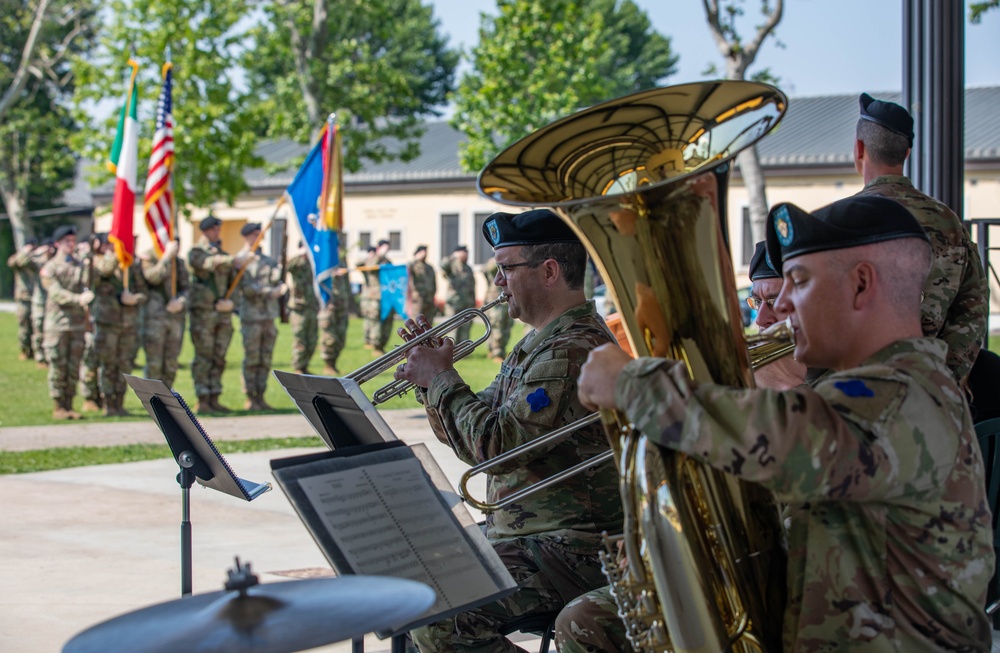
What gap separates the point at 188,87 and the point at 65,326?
14306 mm

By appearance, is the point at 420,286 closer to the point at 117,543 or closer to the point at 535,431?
the point at 117,543

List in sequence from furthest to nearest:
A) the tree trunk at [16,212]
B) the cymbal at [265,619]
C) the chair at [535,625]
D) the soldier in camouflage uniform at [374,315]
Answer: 1. the tree trunk at [16,212]
2. the soldier in camouflage uniform at [374,315]
3. the chair at [535,625]
4. the cymbal at [265,619]

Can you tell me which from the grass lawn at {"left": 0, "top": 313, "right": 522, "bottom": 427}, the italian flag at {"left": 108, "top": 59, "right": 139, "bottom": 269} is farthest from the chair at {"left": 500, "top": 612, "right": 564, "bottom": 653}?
the italian flag at {"left": 108, "top": 59, "right": 139, "bottom": 269}

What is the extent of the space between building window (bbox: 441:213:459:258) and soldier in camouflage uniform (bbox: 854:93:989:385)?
3619 centimetres

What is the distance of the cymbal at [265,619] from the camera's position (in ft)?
6.16

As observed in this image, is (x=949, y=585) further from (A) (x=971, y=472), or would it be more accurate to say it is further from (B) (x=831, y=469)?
(B) (x=831, y=469)

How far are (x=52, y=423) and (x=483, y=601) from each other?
438 inches

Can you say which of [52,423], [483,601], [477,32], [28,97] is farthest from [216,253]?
[28,97]

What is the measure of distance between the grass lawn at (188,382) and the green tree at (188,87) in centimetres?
423

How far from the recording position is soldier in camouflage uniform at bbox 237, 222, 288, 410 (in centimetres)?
1458

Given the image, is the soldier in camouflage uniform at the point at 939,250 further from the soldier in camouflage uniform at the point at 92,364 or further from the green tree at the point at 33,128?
the green tree at the point at 33,128

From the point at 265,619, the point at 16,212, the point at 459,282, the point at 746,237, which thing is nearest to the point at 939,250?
the point at 265,619

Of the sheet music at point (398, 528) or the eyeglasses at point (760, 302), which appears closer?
the sheet music at point (398, 528)

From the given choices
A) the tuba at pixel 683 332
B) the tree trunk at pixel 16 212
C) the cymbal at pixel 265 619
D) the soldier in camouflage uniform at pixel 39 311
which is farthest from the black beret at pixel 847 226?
the tree trunk at pixel 16 212
